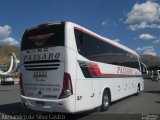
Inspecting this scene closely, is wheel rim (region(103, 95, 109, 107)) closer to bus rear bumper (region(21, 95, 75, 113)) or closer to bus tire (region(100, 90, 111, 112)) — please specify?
bus tire (region(100, 90, 111, 112))

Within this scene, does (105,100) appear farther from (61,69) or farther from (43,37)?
(43,37)

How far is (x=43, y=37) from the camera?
991cm

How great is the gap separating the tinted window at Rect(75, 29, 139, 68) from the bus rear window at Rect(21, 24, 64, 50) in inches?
26.1

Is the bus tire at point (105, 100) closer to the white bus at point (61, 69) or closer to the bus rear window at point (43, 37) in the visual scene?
the white bus at point (61, 69)

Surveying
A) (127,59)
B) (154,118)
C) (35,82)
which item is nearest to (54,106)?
(35,82)

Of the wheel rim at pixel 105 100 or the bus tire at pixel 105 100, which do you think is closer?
the bus tire at pixel 105 100

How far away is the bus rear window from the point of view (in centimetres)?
955

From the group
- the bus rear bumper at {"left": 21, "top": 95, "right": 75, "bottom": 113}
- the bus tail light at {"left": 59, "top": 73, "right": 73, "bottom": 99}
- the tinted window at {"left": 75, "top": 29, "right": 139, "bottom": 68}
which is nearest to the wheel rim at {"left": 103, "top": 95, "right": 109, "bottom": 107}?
the tinted window at {"left": 75, "top": 29, "right": 139, "bottom": 68}

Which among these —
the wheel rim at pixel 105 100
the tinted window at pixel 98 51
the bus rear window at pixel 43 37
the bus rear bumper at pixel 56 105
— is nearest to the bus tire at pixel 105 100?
the wheel rim at pixel 105 100

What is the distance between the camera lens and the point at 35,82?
9.95m

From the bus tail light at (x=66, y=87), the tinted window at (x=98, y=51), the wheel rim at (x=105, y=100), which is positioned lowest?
the wheel rim at (x=105, y=100)

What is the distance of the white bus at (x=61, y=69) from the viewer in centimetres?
921

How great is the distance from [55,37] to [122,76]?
650cm

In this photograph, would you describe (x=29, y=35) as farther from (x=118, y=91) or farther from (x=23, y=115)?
(x=118, y=91)
